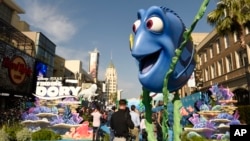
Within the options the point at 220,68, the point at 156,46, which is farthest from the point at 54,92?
the point at 220,68

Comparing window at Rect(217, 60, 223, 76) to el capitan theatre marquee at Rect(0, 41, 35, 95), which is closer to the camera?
el capitan theatre marquee at Rect(0, 41, 35, 95)

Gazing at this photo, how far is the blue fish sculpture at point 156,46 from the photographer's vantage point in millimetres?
5492

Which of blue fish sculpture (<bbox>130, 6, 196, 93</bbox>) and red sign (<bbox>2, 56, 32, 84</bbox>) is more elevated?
red sign (<bbox>2, 56, 32, 84</bbox>)

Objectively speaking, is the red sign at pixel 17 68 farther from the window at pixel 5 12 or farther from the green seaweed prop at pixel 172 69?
the green seaweed prop at pixel 172 69

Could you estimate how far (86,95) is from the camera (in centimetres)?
2562

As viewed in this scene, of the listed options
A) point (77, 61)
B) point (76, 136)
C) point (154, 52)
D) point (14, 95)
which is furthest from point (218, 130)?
point (77, 61)

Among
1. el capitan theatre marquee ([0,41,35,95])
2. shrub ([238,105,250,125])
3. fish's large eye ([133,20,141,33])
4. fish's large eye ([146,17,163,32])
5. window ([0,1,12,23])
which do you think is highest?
window ([0,1,12,23])

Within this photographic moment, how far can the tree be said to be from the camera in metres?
16.7

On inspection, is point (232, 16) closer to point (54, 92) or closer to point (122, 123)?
point (122, 123)

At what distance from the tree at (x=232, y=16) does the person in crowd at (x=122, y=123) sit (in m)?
13.4

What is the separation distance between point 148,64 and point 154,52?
1.15ft

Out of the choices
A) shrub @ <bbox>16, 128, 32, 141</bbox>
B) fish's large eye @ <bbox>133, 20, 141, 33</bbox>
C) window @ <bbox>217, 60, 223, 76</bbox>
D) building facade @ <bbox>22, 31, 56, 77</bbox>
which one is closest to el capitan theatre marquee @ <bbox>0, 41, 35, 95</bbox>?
building facade @ <bbox>22, 31, 56, 77</bbox>

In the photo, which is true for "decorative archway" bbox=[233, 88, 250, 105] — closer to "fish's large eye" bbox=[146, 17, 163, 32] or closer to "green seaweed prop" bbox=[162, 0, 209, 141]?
"green seaweed prop" bbox=[162, 0, 209, 141]

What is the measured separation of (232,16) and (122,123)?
46.1ft
